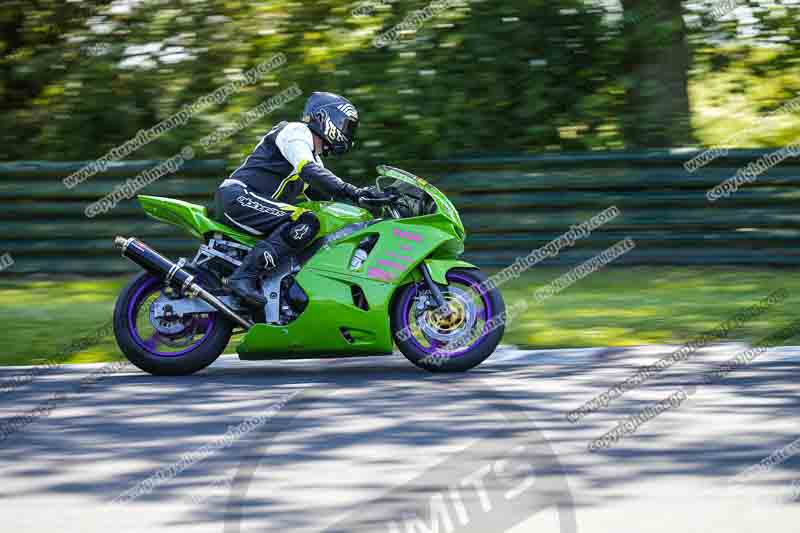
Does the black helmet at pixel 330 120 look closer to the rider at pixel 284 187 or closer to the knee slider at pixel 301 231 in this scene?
the rider at pixel 284 187

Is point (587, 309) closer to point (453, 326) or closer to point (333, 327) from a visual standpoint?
point (453, 326)

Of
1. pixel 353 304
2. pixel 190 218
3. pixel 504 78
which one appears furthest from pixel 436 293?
pixel 504 78

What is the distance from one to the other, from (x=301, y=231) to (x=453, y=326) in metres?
1.15

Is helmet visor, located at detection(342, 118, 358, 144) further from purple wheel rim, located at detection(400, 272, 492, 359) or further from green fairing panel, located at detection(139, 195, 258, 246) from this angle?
purple wheel rim, located at detection(400, 272, 492, 359)

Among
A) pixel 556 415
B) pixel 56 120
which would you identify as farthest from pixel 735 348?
pixel 56 120

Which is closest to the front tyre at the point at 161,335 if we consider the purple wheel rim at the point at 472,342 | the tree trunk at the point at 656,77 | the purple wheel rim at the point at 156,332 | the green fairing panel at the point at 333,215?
the purple wheel rim at the point at 156,332

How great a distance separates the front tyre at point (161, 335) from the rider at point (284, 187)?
0.35 metres

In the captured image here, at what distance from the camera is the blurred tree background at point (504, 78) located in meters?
14.6

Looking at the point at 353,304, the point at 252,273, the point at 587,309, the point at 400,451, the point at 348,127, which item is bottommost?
the point at 587,309

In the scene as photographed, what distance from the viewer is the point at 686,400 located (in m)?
7.41

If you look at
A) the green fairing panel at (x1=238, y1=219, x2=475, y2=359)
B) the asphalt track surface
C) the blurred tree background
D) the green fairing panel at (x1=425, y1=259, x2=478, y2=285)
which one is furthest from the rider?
the blurred tree background

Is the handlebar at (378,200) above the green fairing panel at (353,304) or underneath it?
above

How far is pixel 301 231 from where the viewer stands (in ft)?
28.2

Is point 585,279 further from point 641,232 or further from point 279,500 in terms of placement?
point 279,500
